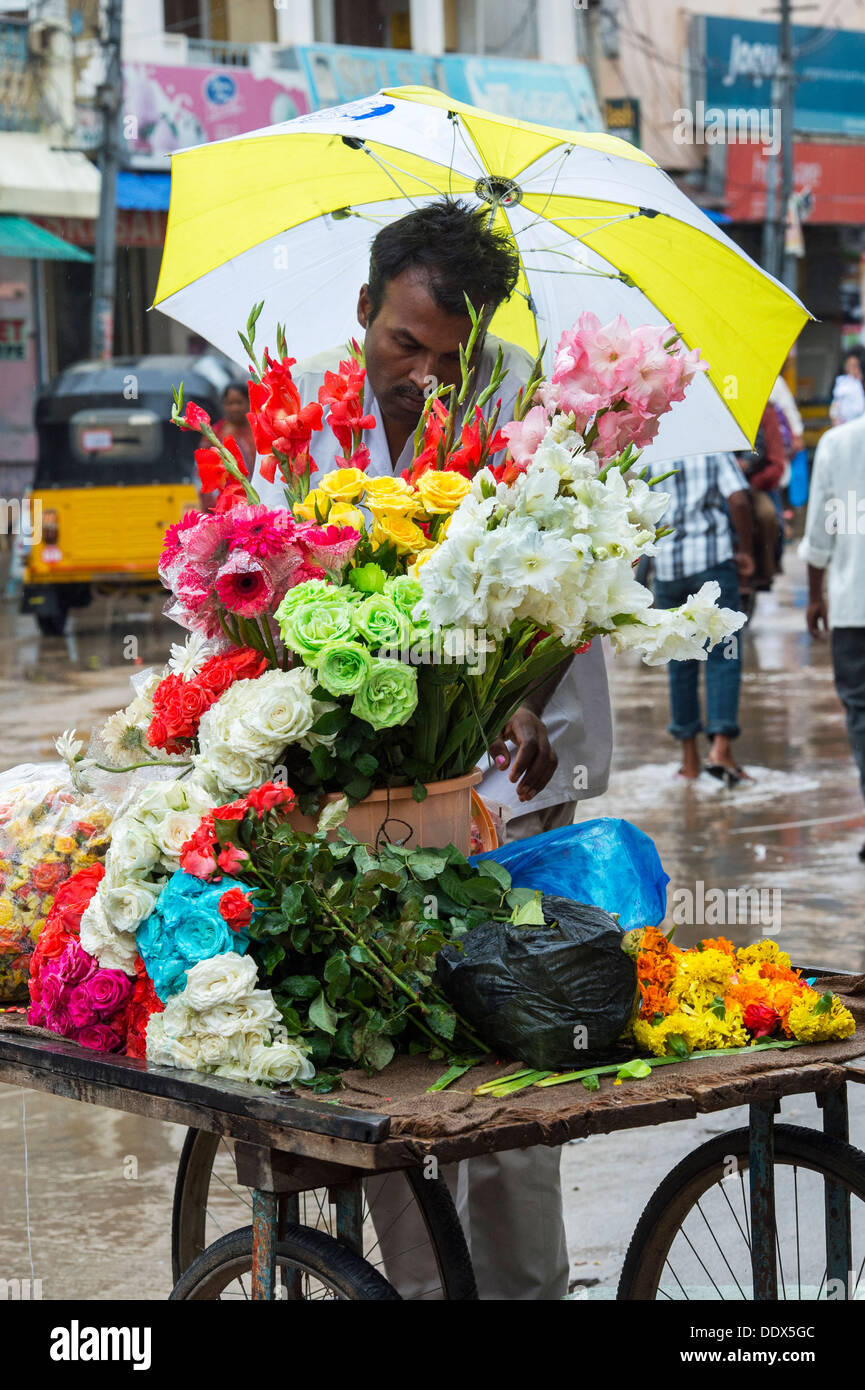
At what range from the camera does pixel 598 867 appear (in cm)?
245

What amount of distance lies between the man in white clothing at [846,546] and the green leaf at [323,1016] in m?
4.24

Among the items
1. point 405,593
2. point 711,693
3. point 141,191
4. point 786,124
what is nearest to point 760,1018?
point 405,593

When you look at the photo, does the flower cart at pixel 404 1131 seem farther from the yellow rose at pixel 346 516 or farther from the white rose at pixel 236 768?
the yellow rose at pixel 346 516

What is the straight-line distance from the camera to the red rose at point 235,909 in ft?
6.97

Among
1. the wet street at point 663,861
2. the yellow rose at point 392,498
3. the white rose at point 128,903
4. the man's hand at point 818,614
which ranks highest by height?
the yellow rose at point 392,498

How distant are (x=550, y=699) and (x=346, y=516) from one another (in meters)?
0.93

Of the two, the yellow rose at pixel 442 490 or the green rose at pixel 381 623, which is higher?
the yellow rose at pixel 442 490

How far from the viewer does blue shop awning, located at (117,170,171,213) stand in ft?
70.7

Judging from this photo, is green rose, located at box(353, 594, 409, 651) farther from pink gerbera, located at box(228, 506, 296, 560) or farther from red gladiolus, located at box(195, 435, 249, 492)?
red gladiolus, located at box(195, 435, 249, 492)

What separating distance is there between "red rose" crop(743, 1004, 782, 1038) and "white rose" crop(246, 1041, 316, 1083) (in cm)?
57

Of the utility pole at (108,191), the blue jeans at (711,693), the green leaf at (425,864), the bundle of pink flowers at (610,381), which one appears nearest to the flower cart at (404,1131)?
the green leaf at (425,864)

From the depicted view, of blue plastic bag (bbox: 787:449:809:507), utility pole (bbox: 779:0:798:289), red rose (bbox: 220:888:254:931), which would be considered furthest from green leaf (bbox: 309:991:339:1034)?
utility pole (bbox: 779:0:798:289)

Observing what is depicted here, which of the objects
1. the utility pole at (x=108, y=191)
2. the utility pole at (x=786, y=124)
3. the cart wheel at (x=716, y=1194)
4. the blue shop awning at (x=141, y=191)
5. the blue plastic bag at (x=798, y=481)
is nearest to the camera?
the cart wheel at (x=716, y=1194)
